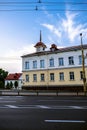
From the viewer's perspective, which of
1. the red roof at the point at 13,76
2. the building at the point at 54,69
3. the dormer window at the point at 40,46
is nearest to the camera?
the building at the point at 54,69

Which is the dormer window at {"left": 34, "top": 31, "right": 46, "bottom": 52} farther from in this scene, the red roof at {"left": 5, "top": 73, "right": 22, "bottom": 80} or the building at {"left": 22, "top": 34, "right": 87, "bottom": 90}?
the red roof at {"left": 5, "top": 73, "right": 22, "bottom": 80}

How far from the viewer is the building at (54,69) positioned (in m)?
52.5

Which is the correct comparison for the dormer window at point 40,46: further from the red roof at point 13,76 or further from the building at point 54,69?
the red roof at point 13,76

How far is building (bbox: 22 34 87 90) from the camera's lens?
52.5 m

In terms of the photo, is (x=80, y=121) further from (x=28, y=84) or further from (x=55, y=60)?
(x=28, y=84)

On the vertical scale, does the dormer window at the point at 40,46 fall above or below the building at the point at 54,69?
above

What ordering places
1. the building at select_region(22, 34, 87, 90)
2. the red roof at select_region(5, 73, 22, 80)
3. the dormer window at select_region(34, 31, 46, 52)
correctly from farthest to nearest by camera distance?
the red roof at select_region(5, 73, 22, 80)
the dormer window at select_region(34, 31, 46, 52)
the building at select_region(22, 34, 87, 90)

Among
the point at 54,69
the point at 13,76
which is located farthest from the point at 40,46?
the point at 13,76

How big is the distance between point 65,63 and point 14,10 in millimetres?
39369

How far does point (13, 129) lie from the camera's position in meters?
7.84

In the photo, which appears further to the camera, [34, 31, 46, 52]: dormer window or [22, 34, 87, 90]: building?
[34, 31, 46, 52]: dormer window

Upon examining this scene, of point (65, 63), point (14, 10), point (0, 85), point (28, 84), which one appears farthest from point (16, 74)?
point (14, 10)

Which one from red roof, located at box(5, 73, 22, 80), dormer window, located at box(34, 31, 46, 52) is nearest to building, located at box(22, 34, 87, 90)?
dormer window, located at box(34, 31, 46, 52)

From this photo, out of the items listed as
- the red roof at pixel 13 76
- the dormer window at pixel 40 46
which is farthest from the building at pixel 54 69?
the red roof at pixel 13 76
